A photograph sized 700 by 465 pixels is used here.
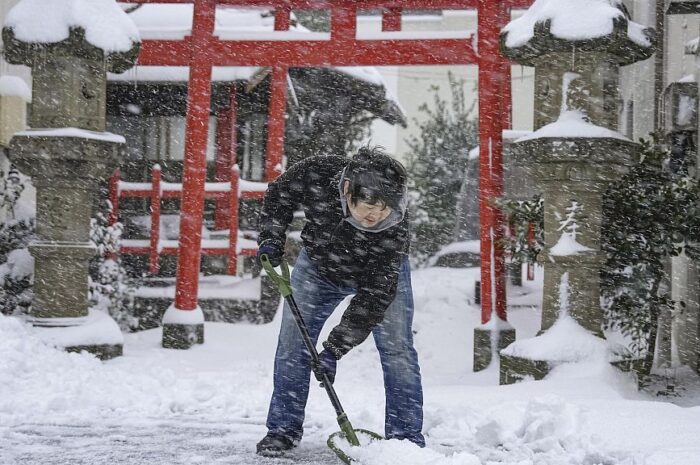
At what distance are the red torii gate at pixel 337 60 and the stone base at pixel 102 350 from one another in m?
1.43

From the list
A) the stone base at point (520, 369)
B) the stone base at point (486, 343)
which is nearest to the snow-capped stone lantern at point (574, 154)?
the stone base at point (520, 369)

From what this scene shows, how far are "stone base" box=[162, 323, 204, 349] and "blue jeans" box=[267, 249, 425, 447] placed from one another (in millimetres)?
4361

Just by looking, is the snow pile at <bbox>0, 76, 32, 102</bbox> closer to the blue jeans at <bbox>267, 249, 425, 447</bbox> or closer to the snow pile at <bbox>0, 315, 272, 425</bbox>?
the snow pile at <bbox>0, 315, 272, 425</bbox>

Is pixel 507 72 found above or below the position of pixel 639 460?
above

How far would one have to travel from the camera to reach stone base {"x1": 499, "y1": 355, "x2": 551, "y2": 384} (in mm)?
5520

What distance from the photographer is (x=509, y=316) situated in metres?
9.10

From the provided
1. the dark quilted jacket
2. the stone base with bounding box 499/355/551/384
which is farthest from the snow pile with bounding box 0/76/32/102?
the dark quilted jacket

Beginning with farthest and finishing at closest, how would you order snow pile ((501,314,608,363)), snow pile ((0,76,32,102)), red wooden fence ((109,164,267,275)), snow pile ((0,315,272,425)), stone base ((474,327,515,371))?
snow pile ((0,76,32,102)) → red wooden fence ((109,164,267,275)) → stone base ((474,327,515,371)) → snow pile ((501,314,608,363)) → snow pile ((0,315,272,425))

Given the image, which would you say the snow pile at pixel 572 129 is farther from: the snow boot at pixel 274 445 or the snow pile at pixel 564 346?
the snow boot at pixel 274 445

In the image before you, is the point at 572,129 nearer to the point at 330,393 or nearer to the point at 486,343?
the point at 486,343

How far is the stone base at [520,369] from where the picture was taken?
5.52 metres

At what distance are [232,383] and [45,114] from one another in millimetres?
2816

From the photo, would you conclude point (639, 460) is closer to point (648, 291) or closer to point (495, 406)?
point (495, 406)

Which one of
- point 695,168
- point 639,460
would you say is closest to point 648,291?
point 695,168
